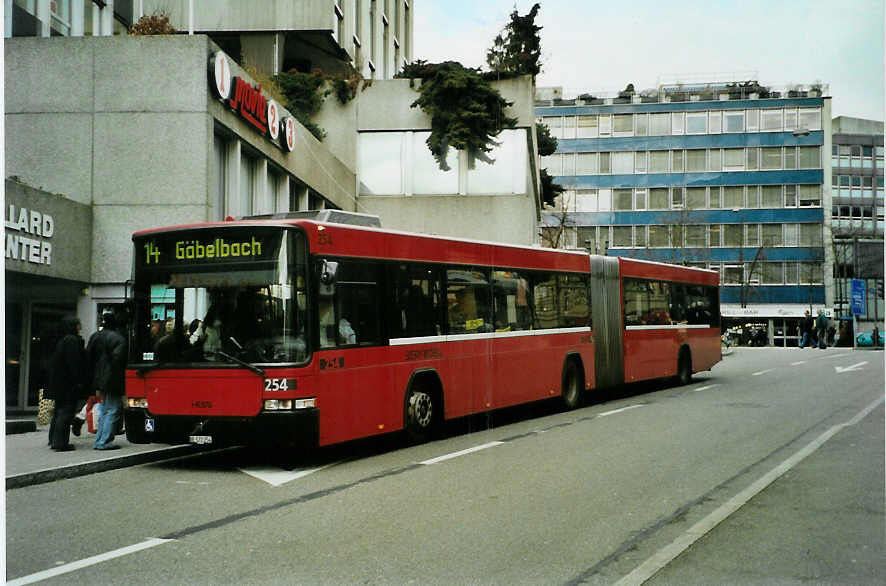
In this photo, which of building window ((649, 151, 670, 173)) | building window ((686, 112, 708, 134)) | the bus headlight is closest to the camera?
the bus headlight

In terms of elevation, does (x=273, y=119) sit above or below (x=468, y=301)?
above

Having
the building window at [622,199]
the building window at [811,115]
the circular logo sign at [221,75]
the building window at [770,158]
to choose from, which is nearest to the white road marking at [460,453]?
the building window at [811,115]

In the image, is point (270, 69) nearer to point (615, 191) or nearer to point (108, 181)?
point (108, 181)

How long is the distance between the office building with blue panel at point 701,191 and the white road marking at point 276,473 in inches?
2208

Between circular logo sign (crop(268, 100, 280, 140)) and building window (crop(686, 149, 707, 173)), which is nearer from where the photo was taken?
circular logo sign (crop(268, 100, 280, 140))

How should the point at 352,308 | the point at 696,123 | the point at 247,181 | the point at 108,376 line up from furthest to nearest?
the point at 696,123 → the point at 247,181 → the point at 108,376 → the point at 352,308

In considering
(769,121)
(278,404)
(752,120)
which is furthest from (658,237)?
(278,404)

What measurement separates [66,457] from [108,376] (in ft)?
4.40

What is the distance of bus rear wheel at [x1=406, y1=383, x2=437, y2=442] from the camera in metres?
12.7

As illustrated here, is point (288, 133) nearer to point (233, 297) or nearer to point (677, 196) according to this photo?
point (233, 297)

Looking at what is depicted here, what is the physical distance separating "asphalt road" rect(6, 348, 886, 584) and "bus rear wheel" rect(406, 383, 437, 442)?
294 mm

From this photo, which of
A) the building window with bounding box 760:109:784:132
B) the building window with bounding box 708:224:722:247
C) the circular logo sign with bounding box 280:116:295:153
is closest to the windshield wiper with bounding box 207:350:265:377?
the circular logo sign with bounding box 280:116:295:153

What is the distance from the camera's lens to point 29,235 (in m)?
15.5

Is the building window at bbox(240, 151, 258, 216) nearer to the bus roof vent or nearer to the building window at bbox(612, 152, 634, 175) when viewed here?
the bus roof vent
